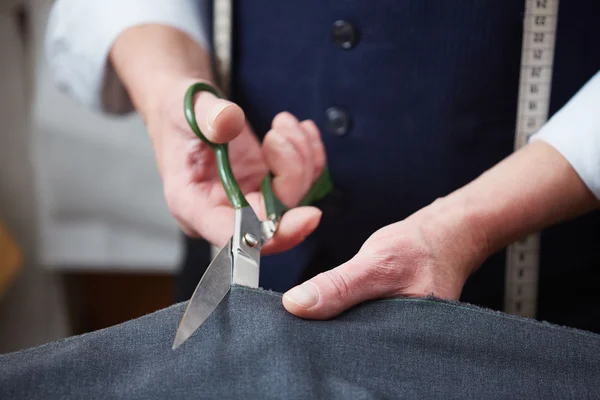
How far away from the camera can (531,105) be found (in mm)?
681

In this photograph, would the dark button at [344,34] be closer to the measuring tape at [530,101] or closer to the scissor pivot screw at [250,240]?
the measuring tape at [530,101]

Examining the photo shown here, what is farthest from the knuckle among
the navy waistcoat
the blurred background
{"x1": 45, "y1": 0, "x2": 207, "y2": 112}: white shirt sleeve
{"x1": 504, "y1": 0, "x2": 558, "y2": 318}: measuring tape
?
the blurred background

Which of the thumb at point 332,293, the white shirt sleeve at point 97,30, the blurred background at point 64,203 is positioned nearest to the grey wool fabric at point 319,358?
the thumb at point 332,293

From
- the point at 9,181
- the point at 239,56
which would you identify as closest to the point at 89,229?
the point at 9,181

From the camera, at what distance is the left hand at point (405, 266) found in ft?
1.42

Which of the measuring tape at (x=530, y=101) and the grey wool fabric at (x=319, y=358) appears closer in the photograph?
the grey wool fabric at (x=319, y=358)

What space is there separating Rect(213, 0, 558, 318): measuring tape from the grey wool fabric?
9.8 inches

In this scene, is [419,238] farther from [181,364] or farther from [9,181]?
[9,181]

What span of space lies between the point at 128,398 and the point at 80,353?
1.8 inches

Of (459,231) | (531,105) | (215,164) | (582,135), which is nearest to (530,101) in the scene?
(531,105)

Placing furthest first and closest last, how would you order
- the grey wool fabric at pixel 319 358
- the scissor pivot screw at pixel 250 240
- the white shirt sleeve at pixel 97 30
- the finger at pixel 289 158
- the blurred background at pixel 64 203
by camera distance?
the blurred background at pixel 64 203 → the white shirt sleeve at pixel 97 30 → the finger at pixel 289 158 → the scissor pivot screw at pixel 250 240 → the grey wool fabric at pixel 319 358

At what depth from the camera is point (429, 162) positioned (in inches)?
27.6

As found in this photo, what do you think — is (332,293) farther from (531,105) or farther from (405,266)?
(531,105)

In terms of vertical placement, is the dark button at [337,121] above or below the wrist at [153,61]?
below
